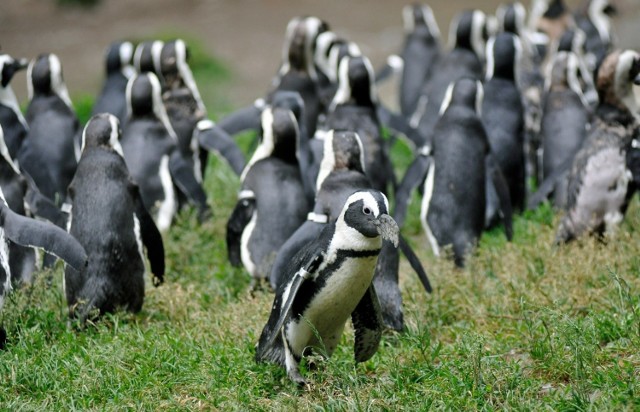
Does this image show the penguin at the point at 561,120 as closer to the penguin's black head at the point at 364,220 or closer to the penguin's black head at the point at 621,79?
the penguin's black head at the point at 621,79

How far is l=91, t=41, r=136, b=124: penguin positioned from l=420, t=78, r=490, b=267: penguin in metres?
3.13

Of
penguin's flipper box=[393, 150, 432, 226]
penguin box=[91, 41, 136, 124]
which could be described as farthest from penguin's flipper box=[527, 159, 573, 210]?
penguin box=[91, 41, 136, 124]

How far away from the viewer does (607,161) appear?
6402mm

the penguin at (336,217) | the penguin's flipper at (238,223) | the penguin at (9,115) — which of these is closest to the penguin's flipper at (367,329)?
the penguin at (336,217)

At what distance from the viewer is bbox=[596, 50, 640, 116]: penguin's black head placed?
6555mm

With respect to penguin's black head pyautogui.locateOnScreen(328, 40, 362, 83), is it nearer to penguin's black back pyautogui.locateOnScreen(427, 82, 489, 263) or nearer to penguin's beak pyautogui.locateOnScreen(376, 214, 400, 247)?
penguin's black back pyautogui.locateOnScreen(427, 82, 489, 263)

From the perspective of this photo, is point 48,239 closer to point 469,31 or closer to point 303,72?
point 303,72

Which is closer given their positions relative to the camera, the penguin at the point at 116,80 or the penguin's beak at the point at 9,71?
the penguin's beak at the point at 9,71

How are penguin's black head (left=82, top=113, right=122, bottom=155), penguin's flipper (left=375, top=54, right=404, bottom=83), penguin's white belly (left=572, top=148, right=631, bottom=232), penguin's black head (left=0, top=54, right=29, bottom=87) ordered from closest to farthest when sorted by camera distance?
penguin's black head (left=82, top=113, right=122, bottom=155) → penguin's white belly (left=572, top=148, right=631, bottom=232) → penguin's black head (left=0, top=54, right=29, bottom=87) → penguin's flipper (left=375, top=54, right=404, bottom=83)

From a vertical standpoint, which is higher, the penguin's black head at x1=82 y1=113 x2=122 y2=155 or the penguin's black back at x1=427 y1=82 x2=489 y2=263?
the penguin's black head at x1=82 y1=113 x2=122 y2=155

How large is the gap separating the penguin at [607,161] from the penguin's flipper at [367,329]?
210 cm

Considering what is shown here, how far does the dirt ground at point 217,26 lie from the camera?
52.9 feet

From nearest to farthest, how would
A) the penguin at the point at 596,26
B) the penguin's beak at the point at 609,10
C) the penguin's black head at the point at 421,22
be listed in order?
A: the penguin's black head at the point at 421,22 → the penguin at the point at 596,26 → the penguin's beak at the point at 609,10

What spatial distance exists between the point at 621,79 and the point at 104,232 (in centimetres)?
333
